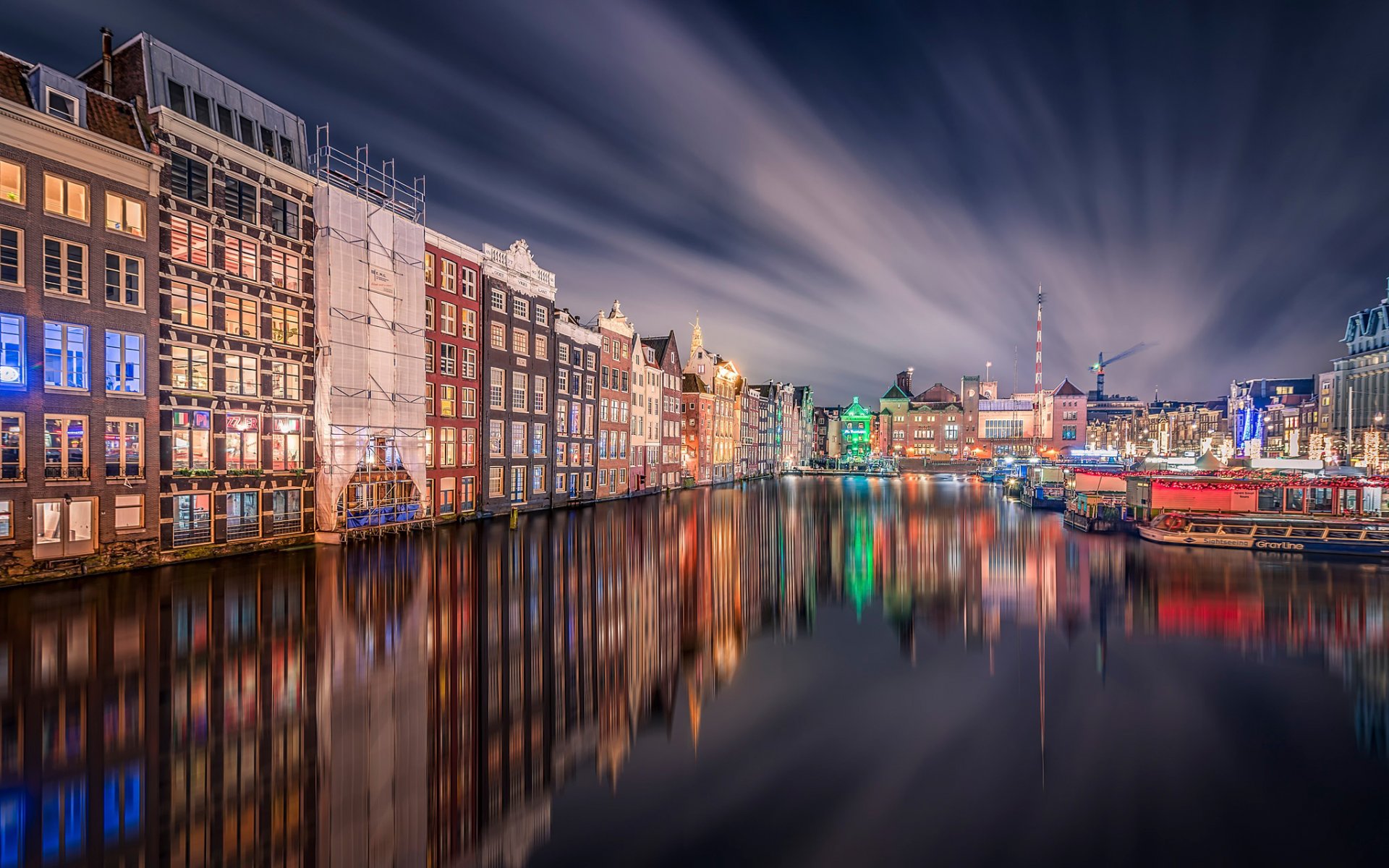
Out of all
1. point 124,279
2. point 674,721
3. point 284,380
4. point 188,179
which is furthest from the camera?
point 284,380

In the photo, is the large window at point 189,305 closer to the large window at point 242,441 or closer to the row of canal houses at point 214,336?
the row of canal houses at point 214,336

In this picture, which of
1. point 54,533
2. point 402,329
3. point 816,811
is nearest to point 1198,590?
point 816,811

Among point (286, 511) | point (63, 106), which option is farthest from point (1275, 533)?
point (63, 106)

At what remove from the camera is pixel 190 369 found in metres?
26.1

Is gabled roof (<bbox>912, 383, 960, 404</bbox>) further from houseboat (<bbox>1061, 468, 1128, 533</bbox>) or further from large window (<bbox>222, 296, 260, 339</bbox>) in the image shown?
large window (<bbox>222, 296, 260, 339</bbox>)

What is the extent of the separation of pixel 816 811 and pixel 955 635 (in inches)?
438

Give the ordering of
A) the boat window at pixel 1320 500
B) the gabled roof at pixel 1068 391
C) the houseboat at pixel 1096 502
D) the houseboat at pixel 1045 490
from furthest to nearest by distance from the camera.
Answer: the gabled roof at pixel 1068 391
the houseboat at pixel 1045 490
the boat window at pixel 1320 500
the houseboat at pixel 1096 502

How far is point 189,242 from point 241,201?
3309mm

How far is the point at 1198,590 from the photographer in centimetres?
2380

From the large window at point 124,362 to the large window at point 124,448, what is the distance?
1.32 m

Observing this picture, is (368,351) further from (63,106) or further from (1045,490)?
(1045,490)

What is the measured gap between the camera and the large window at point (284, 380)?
29312 millimetres

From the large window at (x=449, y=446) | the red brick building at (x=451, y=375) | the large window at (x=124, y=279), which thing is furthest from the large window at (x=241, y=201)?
the large window at (x=449, y=446)

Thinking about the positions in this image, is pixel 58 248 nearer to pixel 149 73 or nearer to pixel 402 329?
pixel 149 73
